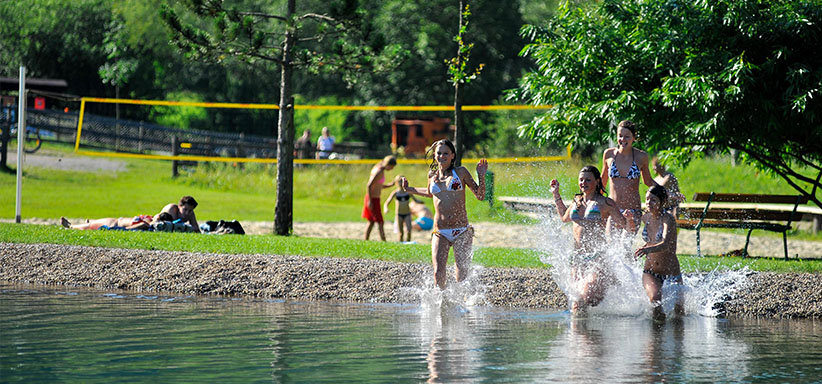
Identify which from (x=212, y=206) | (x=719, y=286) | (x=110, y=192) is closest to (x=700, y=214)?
(x=719, y=286)

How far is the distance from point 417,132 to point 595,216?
100ft

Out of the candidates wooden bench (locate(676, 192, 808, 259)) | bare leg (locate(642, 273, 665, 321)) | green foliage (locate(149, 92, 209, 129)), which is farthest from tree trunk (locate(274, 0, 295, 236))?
green foliage (locate(149, 92, 209, 129))

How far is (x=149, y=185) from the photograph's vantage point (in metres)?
26.8

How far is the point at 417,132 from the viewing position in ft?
133

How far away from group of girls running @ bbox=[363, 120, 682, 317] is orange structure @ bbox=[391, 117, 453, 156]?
94.8 feet

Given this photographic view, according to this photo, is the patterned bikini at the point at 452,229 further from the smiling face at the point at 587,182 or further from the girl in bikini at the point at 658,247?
the girl in bikini at the point at 658,247

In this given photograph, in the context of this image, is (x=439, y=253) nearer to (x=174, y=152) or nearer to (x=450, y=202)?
(x=450, y=202)

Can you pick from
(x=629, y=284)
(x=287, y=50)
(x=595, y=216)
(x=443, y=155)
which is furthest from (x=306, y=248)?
(x=595, y=216)

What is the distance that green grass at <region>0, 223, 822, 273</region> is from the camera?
1263 cm

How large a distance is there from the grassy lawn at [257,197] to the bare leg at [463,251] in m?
2.15

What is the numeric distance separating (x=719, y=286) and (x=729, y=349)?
2598 millimetres

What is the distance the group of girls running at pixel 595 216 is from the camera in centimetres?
969

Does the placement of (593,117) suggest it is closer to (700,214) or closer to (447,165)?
(700,214)

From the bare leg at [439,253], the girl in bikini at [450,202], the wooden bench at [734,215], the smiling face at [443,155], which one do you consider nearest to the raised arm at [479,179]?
the girl in bikini at [450,202]
